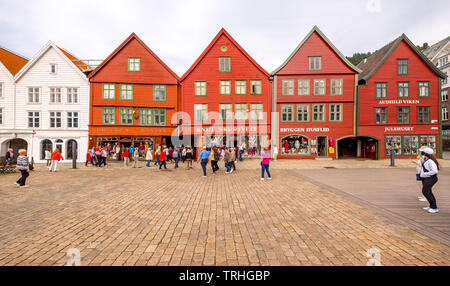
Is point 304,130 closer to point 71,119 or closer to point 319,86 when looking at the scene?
point 319,86

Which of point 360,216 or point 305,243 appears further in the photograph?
point 360,216

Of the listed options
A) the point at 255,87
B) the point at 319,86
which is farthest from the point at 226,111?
the point at 319,86

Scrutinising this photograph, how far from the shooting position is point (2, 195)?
25.4 ft

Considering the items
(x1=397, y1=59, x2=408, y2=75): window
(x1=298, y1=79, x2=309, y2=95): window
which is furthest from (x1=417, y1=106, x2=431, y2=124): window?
(x1=298, y1=79, x2=309, y2=95): window

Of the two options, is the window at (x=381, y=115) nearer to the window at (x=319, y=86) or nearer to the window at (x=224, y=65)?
the window at (x=319, y=86)

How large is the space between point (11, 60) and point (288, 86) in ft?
→ 111

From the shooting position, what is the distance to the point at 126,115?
24.1 m

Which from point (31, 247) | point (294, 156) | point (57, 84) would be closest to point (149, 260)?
point (31, 247)

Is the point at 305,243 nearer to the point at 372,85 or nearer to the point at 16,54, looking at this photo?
the point at 372,85

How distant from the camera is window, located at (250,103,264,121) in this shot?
24609 mm

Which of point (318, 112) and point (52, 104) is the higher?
point (52, 104)

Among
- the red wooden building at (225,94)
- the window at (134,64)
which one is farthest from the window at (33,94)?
the red wooden building at (225,94)

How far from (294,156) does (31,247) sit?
23.7 meters

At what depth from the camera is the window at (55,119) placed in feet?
76.5
